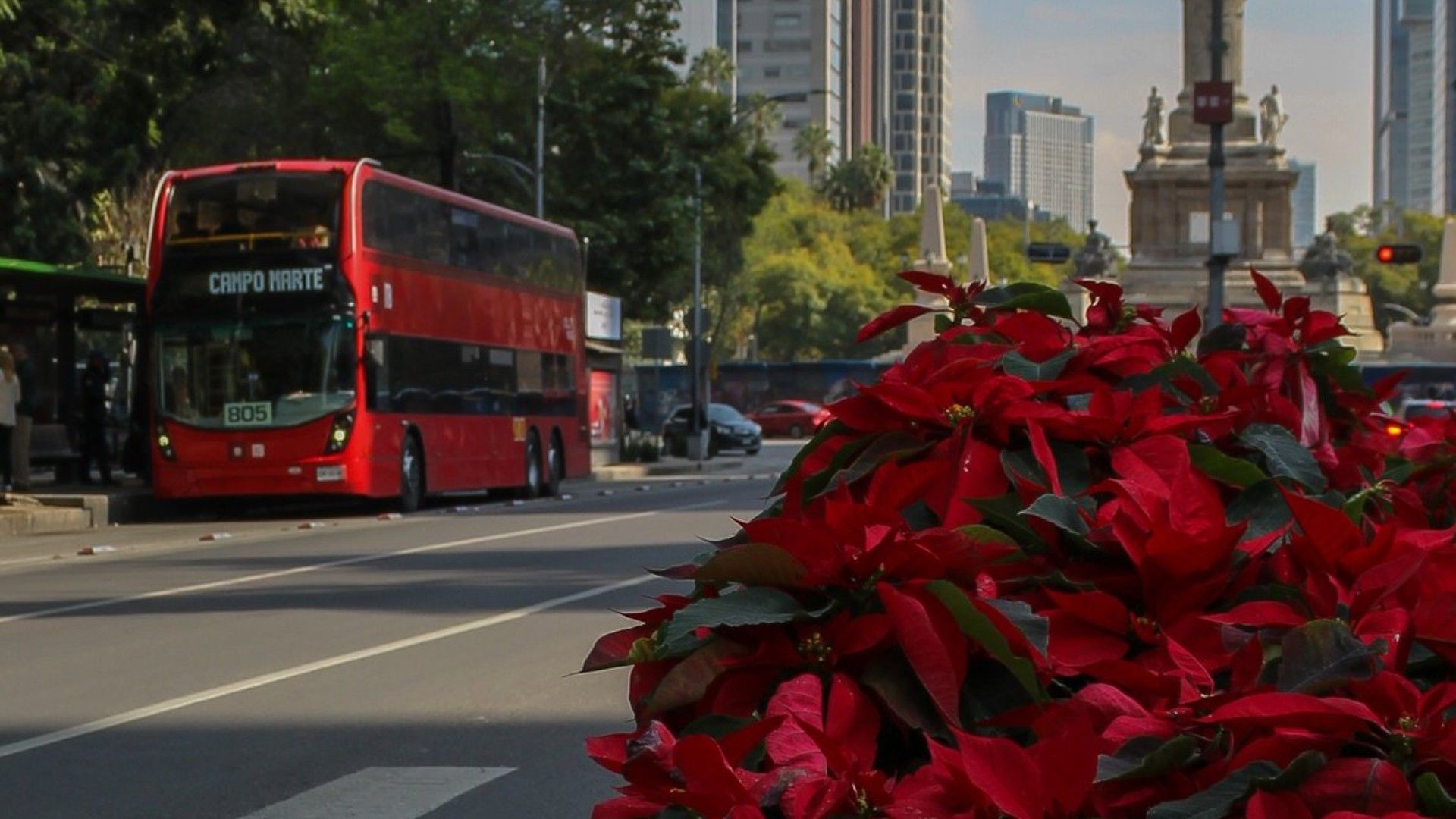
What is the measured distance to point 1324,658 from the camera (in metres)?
2.86

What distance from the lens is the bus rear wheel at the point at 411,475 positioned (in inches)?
1085

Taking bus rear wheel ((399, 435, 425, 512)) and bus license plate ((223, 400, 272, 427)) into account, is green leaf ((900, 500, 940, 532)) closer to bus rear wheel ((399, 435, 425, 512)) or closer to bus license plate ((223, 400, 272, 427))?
bus license plate ((223, 400, 272, 427))

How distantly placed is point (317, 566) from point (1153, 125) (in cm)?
7525

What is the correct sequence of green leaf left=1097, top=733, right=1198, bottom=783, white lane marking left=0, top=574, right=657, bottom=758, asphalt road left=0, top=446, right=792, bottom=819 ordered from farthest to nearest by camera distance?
1. white lane marking left=0, top=574, right=657, bottom=758
2. asphalt road left=0, top=446, right=792, bottom=819
3. green leaf left=1097, top=733, right=1198, bottom=783

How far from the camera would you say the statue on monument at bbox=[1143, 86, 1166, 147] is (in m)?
89.1

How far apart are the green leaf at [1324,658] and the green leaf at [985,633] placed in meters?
0.32

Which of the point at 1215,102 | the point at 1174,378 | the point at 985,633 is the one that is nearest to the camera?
the point at 985,633

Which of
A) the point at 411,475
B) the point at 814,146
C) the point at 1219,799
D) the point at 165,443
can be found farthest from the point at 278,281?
the point at 814,146

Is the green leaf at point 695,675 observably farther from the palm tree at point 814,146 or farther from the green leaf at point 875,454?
the palm tree at point 814,146

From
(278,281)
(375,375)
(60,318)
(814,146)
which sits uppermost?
(814,146)

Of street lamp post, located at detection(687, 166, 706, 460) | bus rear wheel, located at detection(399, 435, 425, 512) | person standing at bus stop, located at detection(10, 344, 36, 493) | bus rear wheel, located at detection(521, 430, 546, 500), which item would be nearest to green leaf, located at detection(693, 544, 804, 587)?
bus rear wheel, located at detection(399, 435, 425, 512)

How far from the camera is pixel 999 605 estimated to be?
10.0ft

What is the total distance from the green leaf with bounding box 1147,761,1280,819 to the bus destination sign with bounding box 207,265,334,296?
23.7m

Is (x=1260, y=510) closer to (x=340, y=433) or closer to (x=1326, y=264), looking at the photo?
(x=340, y=433)
